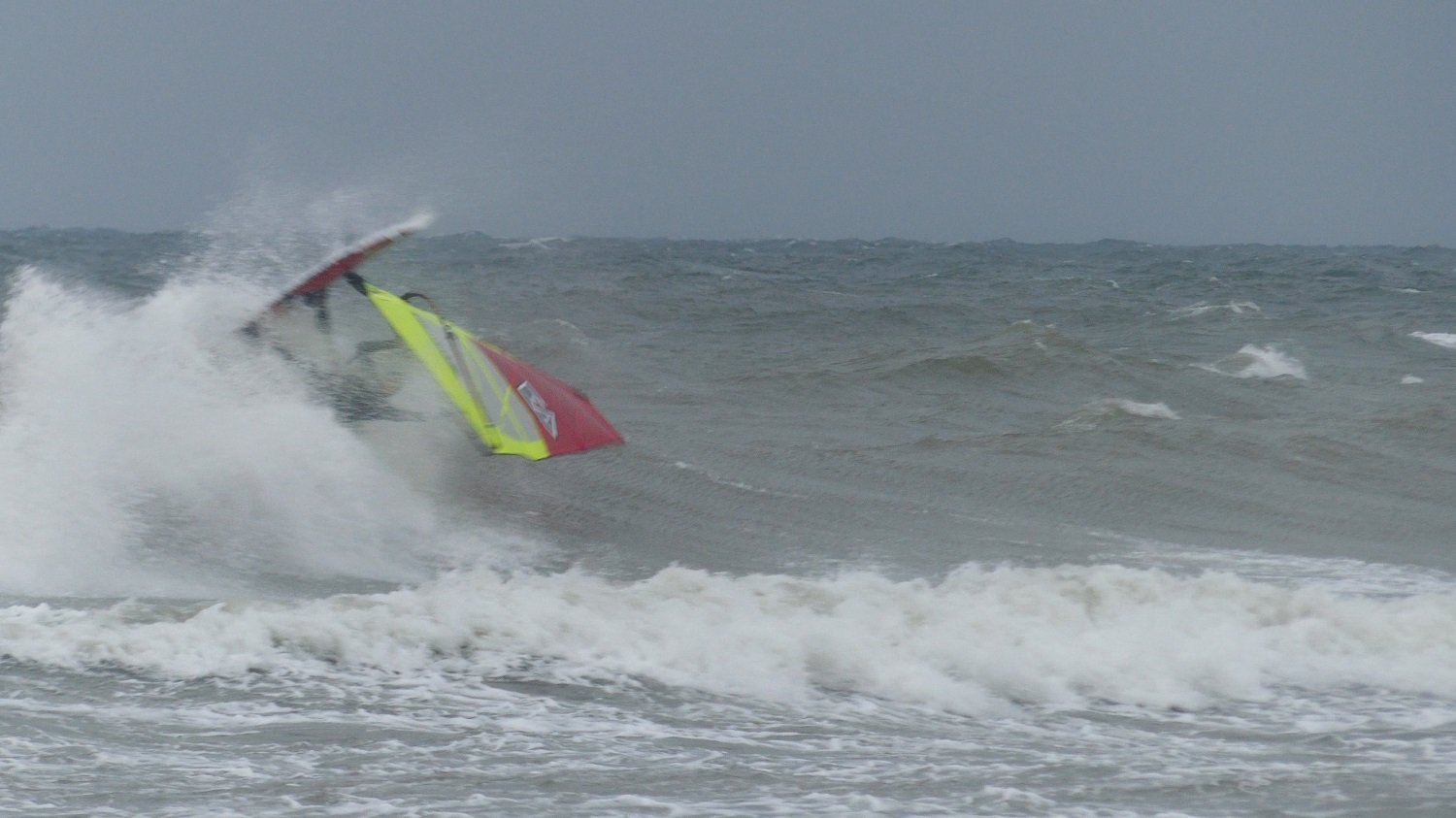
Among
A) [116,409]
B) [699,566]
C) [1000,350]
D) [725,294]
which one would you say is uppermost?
[725,294]

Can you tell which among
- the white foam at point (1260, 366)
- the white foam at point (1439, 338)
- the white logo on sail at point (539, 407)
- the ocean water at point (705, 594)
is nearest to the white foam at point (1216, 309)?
the white foam at point (1439, 338)

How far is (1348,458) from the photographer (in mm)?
10531

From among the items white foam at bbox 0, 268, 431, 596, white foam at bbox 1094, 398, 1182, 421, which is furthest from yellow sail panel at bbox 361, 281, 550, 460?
white foam at bbox 1094, 398, 1182, 421

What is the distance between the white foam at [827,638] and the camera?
4.88 m

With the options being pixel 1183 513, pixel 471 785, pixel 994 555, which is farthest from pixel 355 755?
pixel 1183 513

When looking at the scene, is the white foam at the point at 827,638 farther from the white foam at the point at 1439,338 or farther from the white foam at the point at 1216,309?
the white foam at the point at 1216,309

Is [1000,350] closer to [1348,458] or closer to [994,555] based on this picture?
[1348,458]

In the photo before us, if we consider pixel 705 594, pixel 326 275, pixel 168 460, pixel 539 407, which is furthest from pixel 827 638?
pixel 326 275

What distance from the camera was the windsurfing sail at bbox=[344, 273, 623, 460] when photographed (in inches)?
321

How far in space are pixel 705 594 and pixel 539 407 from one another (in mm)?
3215

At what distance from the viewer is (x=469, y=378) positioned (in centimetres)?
832

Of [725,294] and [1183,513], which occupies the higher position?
[725,294]

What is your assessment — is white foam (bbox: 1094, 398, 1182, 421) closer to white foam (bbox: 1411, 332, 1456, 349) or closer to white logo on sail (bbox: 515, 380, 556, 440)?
white logo on sail (bbox: 515, 380, 556, 440)

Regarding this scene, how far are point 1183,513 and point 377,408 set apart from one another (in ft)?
16.8
